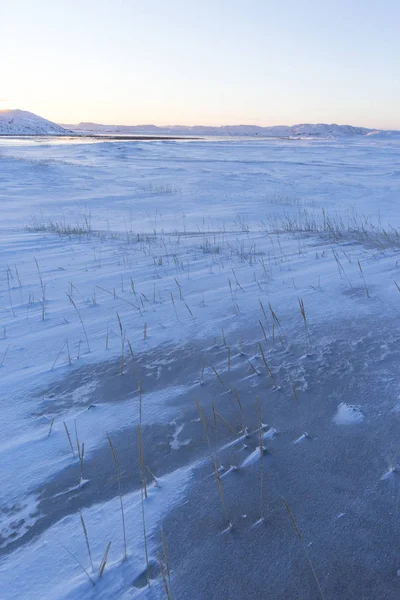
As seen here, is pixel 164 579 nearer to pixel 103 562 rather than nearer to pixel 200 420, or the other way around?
pixel 103 562

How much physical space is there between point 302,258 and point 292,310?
1832mm

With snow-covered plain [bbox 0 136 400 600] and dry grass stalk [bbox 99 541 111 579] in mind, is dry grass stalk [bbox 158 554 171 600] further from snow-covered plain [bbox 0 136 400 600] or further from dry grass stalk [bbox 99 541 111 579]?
dry grass stalk [bbox 99 541 111 579]

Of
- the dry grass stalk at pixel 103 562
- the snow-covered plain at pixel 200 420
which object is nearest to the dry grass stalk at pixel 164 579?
the snow-covered plain at pixel 200 420

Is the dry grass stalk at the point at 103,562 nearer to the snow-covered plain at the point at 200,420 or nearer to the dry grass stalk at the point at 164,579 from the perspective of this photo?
the snow-covered plain at the point at 200,420

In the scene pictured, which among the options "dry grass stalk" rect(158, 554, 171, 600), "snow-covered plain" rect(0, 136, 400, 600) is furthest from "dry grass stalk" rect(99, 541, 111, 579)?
"dry grass stalk" rect(158, 554, 171, 600)

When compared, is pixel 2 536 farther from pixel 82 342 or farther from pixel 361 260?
pixel 361 260

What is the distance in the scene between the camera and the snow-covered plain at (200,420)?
56.4 inches

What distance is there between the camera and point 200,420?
2.21m

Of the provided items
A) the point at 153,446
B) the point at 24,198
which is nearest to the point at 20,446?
the point at 153,446

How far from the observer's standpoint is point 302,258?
208 inches

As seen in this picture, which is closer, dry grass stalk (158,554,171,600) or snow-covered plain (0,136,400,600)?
dry grass stalk (158,554,171,600)

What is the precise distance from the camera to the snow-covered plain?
1434 millimetres

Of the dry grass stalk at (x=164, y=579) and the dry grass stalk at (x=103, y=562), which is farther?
the dry grass stalk at (x=103, y=562)

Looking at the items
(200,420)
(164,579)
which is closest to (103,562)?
(164,579)
